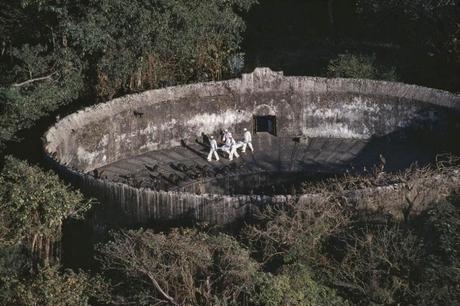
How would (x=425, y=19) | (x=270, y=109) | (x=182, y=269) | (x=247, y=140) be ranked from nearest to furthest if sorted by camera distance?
(x=182, y=269) < (x=247, y=140) < (x=270, y=109) < (x=425, y=19)

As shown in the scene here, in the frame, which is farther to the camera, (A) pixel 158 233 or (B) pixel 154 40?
(B) pixel 154 40

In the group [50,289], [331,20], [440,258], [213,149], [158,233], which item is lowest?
[50,289]

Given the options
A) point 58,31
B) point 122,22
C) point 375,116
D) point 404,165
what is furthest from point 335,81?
point 58,31

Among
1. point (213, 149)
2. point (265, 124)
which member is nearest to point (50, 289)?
point (213, 149)

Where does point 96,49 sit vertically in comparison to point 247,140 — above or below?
above

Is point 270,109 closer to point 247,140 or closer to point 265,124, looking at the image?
point 265,124

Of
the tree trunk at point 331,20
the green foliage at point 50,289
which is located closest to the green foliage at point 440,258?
the green foliage at point 50,289

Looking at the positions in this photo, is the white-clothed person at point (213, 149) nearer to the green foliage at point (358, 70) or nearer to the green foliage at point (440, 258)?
the green foliage at point (358, 70)
